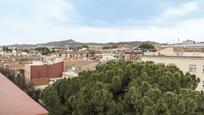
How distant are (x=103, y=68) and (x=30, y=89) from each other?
2254 centimetres

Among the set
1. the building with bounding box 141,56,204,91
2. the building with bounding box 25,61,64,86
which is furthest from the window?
the building with bounding box 25,61,64,86

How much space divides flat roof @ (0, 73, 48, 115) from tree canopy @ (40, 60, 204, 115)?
7.66 m

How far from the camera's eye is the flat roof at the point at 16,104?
4.30ft

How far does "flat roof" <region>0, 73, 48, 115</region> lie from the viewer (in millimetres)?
1312

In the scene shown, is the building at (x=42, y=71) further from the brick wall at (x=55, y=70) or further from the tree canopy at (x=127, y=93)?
the tree canopy at (x=127, y=93)

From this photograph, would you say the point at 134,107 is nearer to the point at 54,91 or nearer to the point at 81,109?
the point at 81,109

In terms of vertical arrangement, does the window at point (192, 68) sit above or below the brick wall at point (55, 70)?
above

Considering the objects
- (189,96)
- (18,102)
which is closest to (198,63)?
(189,96)

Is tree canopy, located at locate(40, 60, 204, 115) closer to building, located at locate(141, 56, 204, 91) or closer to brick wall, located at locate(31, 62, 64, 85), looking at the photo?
building, located at locate(141, 56, 204, 91)

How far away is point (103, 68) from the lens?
504 inches

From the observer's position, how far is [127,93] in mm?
10180

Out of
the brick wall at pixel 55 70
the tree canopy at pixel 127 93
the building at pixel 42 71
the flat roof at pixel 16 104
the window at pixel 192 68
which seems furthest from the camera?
the brick wall at pixel 55 70

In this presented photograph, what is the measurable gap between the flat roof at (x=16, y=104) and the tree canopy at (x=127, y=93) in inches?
302

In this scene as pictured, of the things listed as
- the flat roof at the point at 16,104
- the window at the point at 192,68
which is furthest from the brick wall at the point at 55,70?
the flat roof at the point at 16,104
